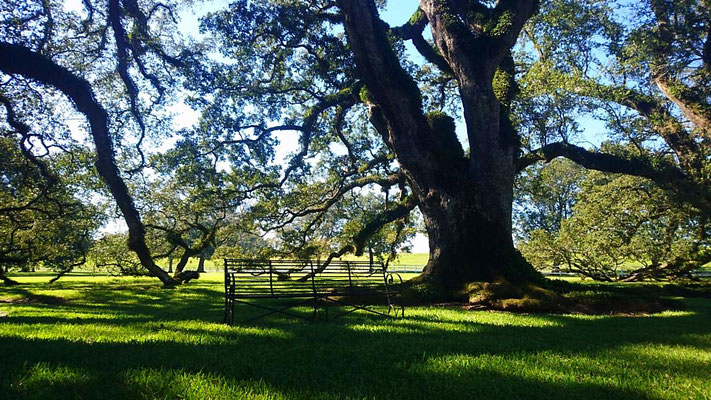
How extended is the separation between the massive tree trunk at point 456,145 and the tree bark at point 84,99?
26.9ft

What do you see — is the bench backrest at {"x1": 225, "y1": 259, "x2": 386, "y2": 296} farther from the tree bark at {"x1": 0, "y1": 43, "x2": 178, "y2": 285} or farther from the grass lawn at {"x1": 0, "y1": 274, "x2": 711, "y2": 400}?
the tree bark at {"x1": 0, "y1": 43, "x2": 178, "y2": 285}

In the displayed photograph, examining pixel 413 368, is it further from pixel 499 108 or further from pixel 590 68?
pixel 590 68

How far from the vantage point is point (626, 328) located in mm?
6445

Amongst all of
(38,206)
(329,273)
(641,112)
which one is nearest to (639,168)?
(641,112)

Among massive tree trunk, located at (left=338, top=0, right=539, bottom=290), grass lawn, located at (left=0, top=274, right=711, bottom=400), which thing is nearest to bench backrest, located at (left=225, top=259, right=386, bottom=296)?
grass lawn, located at (left=0, top=274, right=711, bottom=400)

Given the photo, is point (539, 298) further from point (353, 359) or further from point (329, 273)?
point (353, 359)

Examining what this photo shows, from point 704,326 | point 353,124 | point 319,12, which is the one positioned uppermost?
point 319,12

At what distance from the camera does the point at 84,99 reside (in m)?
11.3

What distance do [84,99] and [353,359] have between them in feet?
39.5

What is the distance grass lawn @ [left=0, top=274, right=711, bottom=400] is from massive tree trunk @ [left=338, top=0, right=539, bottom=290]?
391 cm

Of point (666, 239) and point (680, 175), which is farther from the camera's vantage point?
point (666, 239)

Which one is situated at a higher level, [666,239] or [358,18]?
[358,18]

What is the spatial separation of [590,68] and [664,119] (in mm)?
3906

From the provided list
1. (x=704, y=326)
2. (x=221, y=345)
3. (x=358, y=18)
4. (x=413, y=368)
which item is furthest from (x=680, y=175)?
(x=221, y=345)
